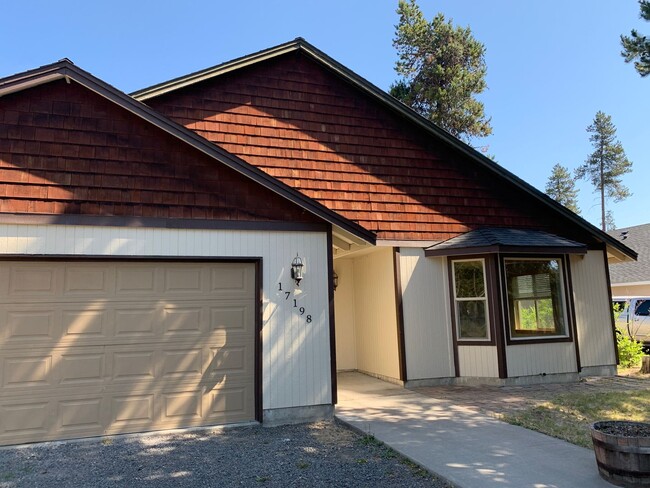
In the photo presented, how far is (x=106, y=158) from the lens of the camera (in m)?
6.04

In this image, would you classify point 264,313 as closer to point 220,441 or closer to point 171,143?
point 220,441

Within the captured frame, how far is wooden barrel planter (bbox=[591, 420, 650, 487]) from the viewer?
3.67 m

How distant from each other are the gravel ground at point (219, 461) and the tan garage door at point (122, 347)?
11.3 inches

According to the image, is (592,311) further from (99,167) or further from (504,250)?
(99,167)

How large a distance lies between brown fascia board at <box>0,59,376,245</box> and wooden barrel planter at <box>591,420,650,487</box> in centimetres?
416

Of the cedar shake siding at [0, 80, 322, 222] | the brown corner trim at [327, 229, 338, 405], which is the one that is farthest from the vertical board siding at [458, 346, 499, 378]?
the cedar shake siding at [0, 80, 322, 222]

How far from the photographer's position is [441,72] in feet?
71.3

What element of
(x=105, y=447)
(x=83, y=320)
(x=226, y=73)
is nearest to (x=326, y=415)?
(x=105, y=447)

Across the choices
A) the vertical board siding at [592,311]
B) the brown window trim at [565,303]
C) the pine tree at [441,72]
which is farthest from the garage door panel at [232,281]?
the pine tree at [441,72]

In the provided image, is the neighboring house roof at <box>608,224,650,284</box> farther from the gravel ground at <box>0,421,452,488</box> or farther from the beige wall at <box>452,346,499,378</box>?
the gravel ground at <box>0,421,452,488</box>

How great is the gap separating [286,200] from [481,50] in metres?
19.8

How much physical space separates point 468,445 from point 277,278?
3.24 metres

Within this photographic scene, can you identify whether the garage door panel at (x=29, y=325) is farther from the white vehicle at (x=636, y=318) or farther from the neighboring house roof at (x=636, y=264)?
the neighboring house roof at (x=636, y=264)

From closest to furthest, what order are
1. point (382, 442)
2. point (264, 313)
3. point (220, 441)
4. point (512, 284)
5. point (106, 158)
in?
point (382, 442)
point (220, 441)
point (106, 158)
point (264, 313)
point (512, 284)
